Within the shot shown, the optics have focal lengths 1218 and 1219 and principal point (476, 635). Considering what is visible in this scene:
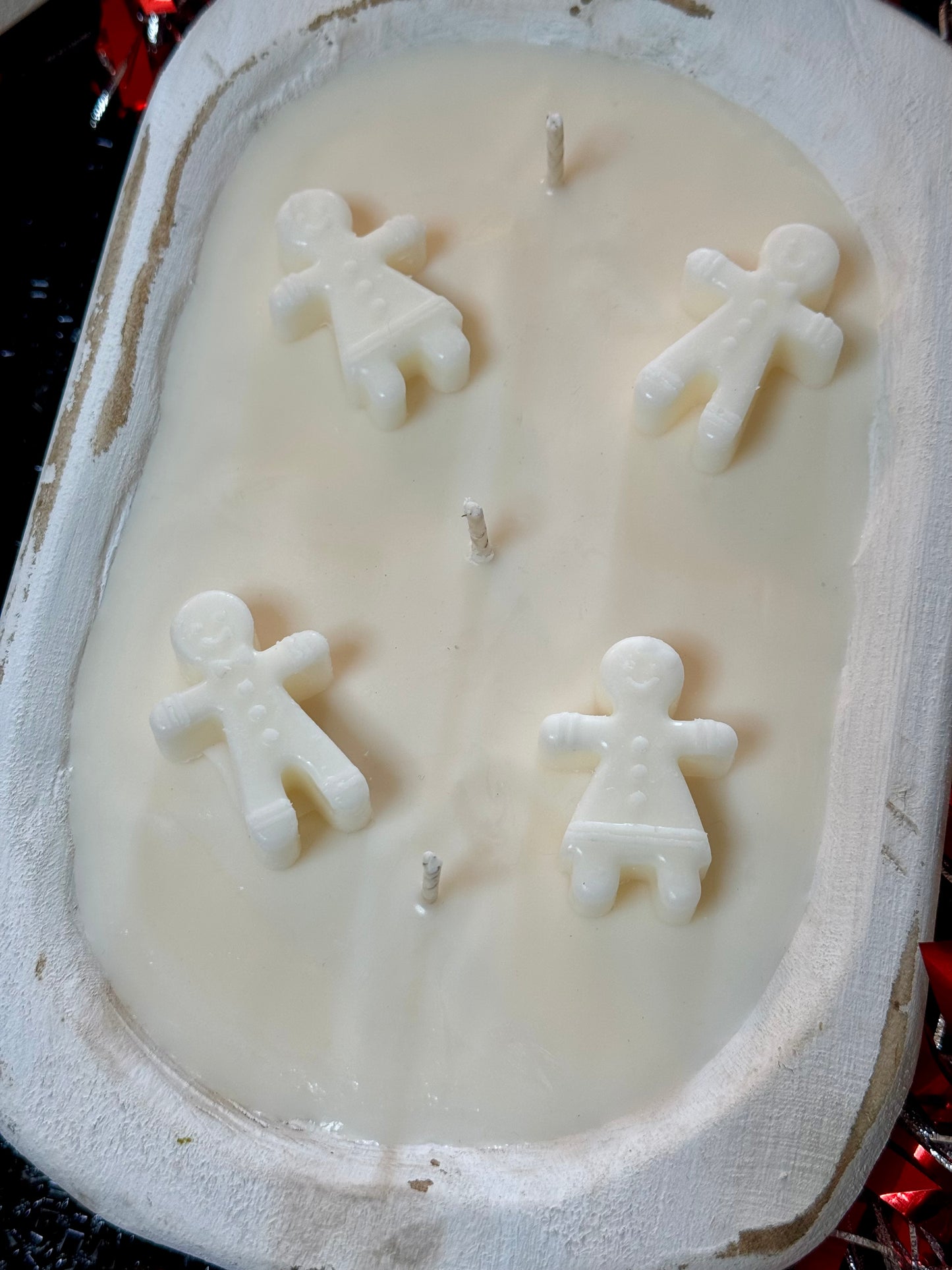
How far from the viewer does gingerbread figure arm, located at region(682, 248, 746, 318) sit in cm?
86

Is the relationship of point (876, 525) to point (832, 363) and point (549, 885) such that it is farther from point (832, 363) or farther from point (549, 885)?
point (549, 885)

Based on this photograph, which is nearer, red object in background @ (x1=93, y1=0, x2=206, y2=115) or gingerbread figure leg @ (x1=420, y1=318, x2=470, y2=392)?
gingerbread figure leg @ (x1=420, y1=318, x2=470, y2=392)

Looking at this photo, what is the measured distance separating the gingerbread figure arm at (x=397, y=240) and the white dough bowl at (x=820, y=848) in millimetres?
148

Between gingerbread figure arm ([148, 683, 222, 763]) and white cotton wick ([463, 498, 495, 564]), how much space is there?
0.20 m

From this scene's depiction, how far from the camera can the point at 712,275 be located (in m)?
0.86

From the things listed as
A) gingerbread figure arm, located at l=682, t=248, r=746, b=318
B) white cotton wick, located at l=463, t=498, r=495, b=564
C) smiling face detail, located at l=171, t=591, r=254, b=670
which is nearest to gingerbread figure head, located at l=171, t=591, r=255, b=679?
smiling face detail, located at l=171, t=591, r=254, b=670

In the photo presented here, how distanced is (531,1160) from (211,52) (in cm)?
84

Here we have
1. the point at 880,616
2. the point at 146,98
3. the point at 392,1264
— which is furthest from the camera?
the point at 146,98

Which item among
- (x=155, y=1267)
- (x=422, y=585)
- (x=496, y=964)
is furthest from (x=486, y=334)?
(x=155, y=1267)

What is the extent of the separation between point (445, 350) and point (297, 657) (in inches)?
9.7

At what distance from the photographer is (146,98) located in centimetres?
112

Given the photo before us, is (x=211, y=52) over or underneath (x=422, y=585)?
over

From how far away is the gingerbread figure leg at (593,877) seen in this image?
0.72 metres

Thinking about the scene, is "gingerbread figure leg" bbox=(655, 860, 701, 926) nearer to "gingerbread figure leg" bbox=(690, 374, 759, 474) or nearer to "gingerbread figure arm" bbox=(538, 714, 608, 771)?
"gingerbread figure arm" bbox=(538, 714, 608, 771)
